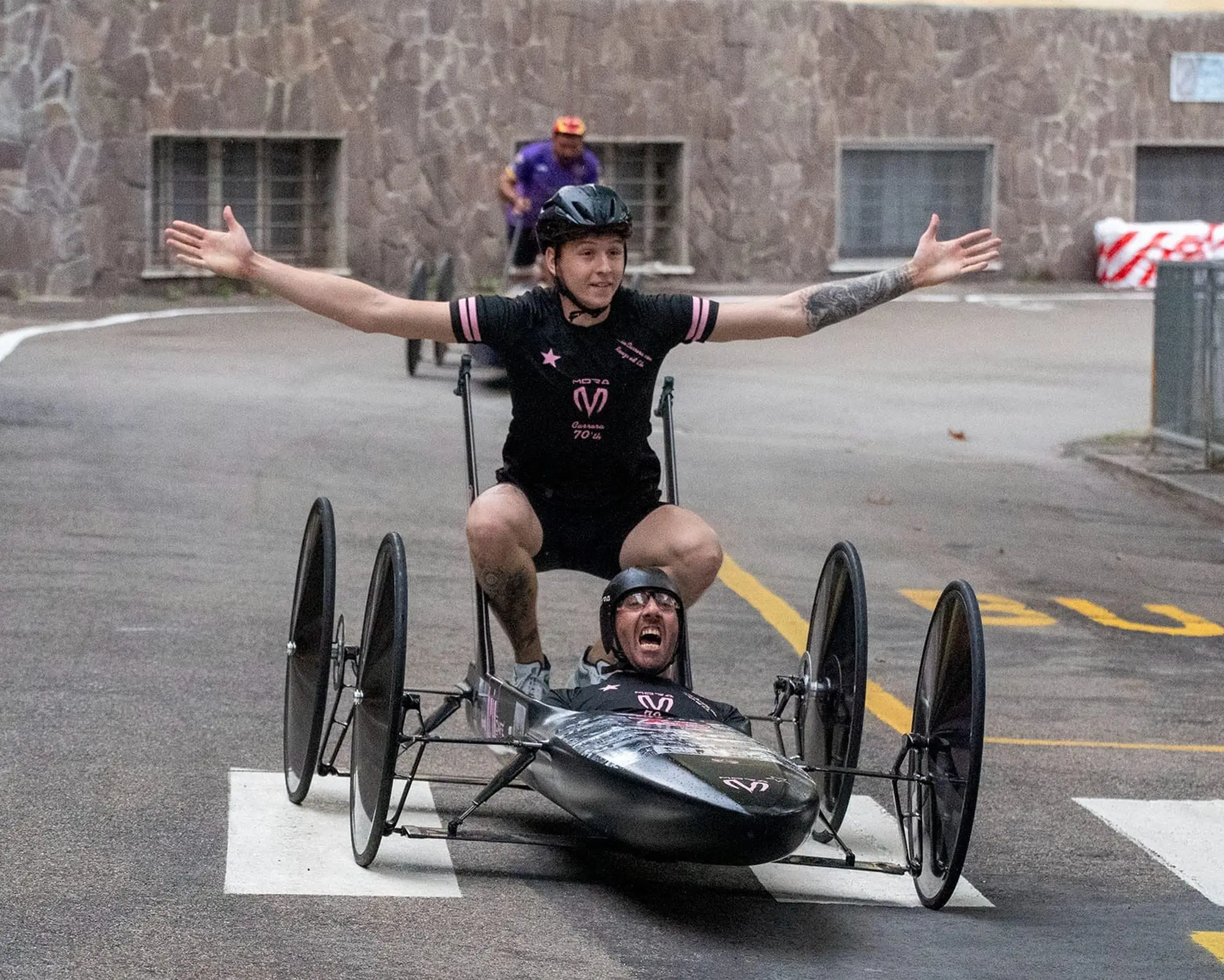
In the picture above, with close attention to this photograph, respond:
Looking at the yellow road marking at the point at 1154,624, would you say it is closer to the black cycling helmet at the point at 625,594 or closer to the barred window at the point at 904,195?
the black cycling helmet at the point at 625,594

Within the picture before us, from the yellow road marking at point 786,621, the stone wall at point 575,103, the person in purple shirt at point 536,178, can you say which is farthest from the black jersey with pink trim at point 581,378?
the stone wall at point 575,103

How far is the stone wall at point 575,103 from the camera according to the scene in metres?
24.1

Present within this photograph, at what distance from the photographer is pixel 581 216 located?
645 centimetres

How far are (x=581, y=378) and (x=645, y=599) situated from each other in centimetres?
70

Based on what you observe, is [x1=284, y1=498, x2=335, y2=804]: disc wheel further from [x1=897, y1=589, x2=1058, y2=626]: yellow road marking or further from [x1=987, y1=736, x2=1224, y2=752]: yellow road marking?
[x1=897, y1=589, x2=1058, y2=626]: yellow road marking

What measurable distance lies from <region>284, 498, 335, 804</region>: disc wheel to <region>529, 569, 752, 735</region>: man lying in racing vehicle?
61cm

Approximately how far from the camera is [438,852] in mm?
6109

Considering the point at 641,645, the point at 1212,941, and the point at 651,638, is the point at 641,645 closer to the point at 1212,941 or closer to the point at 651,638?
the point at 651,638

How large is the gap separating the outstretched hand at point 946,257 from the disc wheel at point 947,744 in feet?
3.47

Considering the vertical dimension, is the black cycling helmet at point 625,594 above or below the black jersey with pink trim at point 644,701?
above

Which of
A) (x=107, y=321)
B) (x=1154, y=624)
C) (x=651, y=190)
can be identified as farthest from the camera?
(x=651, y=190)

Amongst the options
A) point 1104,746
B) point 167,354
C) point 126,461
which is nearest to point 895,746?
point 1104,746

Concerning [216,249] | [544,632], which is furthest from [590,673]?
[544,632]

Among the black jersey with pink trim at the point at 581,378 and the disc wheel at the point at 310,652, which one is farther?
the black jersey with pink trim at the point at 581,378
